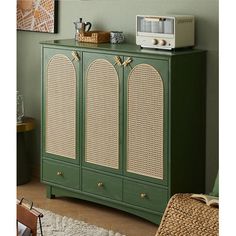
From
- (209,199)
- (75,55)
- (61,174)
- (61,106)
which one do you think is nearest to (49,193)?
(61,174)

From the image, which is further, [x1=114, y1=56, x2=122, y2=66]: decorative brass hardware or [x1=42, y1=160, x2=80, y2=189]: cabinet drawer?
[x1=42, y1=160, x2=80, y2=189]: cabinet drawer

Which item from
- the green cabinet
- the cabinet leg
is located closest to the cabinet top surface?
the green cabinet

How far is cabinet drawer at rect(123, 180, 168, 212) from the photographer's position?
3.88m

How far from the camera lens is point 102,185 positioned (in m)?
4.28

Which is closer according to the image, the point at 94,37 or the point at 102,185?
the point at 102,185

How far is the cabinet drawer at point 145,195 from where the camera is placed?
3883mm

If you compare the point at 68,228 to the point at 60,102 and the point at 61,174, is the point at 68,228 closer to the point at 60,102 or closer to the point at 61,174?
the point at 61,174

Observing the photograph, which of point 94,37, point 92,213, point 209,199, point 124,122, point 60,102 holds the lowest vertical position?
point 92,213

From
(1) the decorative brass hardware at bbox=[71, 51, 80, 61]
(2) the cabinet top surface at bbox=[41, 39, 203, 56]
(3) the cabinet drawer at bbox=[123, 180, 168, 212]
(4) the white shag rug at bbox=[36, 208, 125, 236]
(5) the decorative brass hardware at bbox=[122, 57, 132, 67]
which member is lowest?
(4) the white shag rug at bbox=[36, 208, 125, 236]

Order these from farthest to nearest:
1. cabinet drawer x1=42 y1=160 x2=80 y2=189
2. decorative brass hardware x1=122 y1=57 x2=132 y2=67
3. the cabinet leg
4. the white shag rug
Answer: the cabinet leg < cabinet drawer x1=42 y1=160 x2=80 y2=189 < decorative brass hardware x1=122 y1=57 x2=132 y2=67 < the white shag rug

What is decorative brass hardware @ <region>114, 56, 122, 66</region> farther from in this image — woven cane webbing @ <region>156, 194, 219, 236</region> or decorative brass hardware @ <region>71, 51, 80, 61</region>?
woven cane webbing @ <region>156, 194, 219, 236</region>

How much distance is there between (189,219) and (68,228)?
1.06 metres
